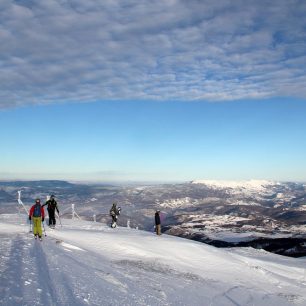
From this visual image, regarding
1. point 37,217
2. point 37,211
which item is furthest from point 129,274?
point 37,211

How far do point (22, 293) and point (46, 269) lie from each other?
12.2 feet

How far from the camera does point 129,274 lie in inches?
717

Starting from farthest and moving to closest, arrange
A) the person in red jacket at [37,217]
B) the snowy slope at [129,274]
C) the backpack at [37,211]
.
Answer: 1. the backpack at [37,211]
2. the person in red jacket at [37,217]
3. the snowy slope at [129,274]

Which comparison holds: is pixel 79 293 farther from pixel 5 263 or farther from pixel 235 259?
pixel 235 259

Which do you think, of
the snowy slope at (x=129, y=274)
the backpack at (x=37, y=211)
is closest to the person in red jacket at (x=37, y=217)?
the backpack at (x=37, y=211)

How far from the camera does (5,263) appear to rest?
14.8 metres

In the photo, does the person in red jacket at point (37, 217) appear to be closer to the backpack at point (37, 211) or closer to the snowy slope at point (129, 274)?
the backpack at point (37, 211)

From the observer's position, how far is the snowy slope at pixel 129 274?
1241 cm

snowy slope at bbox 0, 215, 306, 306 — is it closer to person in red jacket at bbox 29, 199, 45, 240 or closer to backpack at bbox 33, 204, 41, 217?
person in red jacket at bbox 29, 199, 45, 240

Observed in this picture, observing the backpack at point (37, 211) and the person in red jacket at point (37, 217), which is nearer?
the person in red jacket at point (37, 217)

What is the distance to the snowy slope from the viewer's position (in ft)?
40.7

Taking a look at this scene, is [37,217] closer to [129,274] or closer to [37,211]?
[37,211]

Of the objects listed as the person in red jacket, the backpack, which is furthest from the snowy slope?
the backpack

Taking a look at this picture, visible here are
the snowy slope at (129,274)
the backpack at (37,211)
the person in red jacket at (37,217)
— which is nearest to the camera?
the snowy slope at (129,274)
